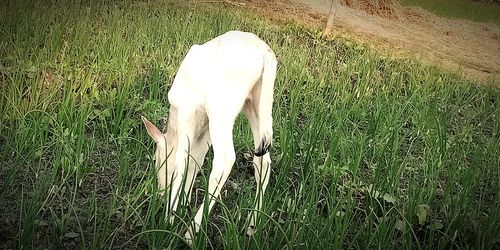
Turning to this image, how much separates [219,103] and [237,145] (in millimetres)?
819

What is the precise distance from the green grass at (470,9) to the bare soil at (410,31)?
0.17 ft

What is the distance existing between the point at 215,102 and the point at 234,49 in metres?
0.17

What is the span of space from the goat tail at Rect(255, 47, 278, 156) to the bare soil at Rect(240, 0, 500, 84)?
9.54ft

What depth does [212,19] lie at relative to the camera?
3637 mm

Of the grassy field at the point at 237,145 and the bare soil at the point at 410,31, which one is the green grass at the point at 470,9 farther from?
the grassy field at the point at 237,145

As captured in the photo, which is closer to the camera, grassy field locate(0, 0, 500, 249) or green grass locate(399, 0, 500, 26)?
grassy field locate(0, 0, 500, 249)

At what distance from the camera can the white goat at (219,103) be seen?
1.44 m

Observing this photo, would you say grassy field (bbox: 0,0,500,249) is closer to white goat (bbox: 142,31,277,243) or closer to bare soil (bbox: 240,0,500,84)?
white goat (bbox: 142,31,277,243)

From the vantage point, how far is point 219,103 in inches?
56.8

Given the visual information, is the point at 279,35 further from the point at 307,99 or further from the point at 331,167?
the point at 331,167

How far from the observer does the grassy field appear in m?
1.41

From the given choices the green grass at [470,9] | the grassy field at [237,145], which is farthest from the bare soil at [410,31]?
the grassy field at [237,145]

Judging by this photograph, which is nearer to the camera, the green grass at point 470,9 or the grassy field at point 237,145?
the grassy field at point 237,145

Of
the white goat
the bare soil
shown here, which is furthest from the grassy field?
the bare soil
